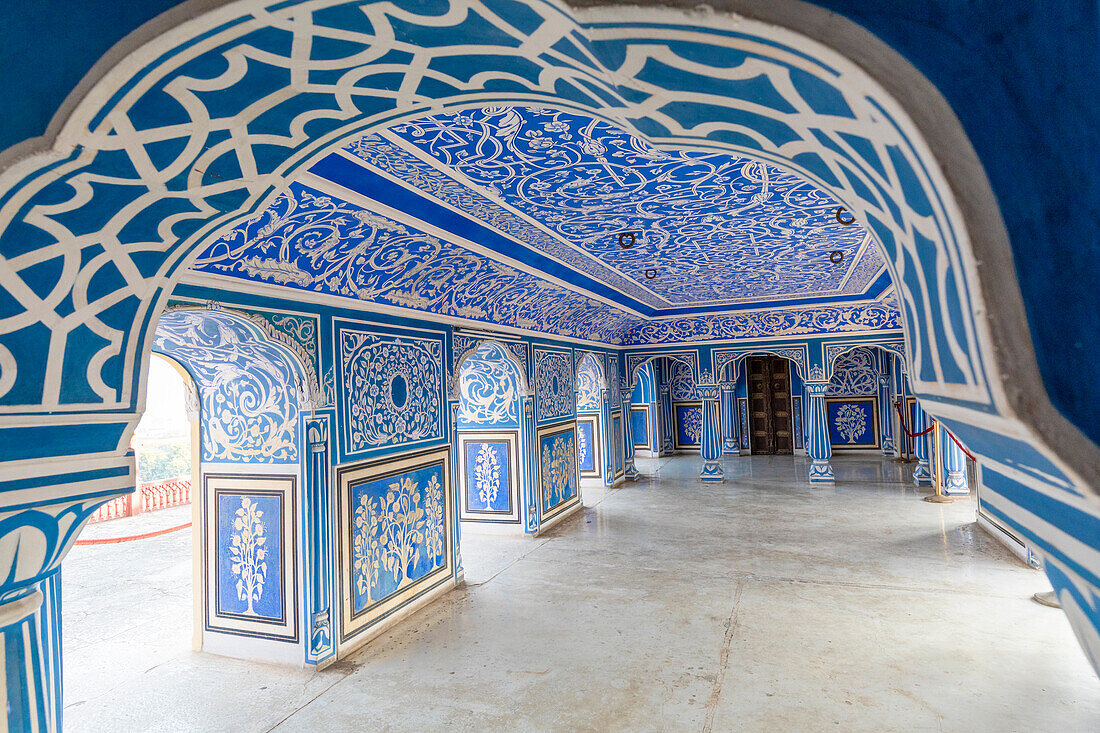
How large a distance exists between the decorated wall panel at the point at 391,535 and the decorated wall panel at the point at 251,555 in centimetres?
32

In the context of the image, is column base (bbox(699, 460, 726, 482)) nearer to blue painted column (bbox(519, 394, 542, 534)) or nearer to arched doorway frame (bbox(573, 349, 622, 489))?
arched doorway frame (bbox(573, 349, 622, 489))

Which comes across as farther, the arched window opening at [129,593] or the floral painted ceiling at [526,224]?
the arched window opening at [129,593]

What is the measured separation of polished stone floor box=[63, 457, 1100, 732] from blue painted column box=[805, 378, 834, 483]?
3003 mm

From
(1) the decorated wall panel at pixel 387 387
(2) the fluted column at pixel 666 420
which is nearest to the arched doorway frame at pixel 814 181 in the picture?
(1) the decorated wall panel at pixel 387 387

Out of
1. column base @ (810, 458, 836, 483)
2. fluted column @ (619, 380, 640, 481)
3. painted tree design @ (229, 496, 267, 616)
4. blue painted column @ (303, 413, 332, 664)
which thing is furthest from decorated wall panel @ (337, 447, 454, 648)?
column base @ (810, 458, 836, 483)

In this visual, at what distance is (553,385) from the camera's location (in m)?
7.64

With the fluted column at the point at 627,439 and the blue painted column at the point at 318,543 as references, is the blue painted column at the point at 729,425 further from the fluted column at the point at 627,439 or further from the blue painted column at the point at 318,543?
the blue painted column at the point at 318,543

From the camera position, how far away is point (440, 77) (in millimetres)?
1314

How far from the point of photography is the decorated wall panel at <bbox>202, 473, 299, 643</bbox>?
3.71 metres

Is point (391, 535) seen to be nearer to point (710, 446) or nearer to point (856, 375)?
point (710, 446)

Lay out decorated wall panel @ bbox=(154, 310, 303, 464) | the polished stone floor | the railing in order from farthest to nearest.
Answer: the railing
decorated wall panel @ bbox=(154, 310, 303, 464)
the polished stone floor

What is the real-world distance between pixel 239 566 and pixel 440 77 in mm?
3647

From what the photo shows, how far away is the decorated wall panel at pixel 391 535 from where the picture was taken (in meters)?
3.96

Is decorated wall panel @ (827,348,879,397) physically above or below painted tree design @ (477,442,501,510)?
above
